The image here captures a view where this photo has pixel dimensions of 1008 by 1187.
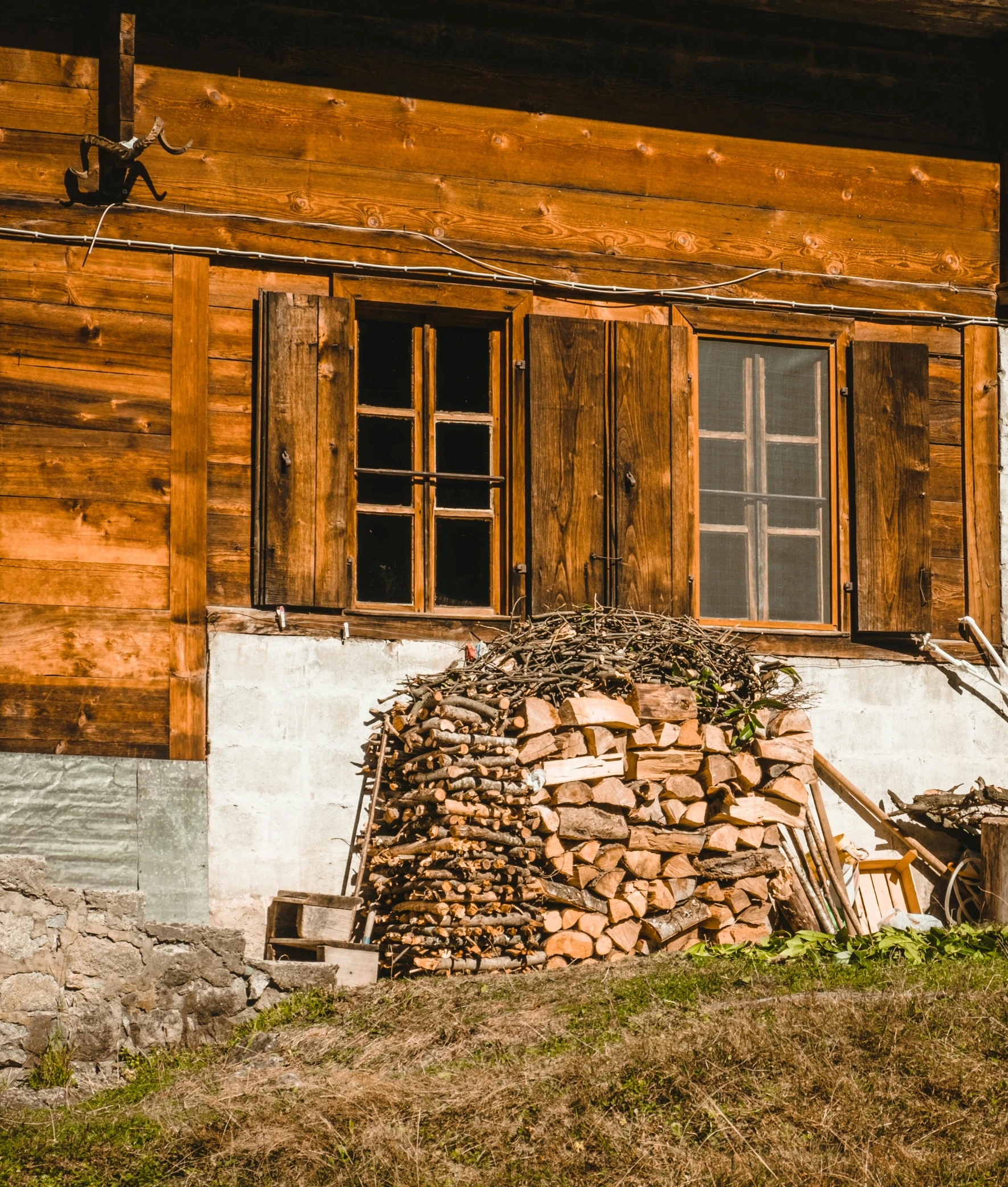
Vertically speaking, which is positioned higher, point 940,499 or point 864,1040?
point 940,499

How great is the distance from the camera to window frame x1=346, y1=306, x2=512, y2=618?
9148mm

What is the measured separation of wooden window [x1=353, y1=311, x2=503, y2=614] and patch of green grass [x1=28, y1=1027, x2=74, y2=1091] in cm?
290

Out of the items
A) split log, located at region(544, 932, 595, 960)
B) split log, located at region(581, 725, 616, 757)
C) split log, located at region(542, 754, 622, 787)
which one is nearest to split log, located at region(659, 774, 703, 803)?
split log, located at region(542, 754, 622, 787)

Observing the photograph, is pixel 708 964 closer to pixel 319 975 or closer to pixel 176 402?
pixel 319 975

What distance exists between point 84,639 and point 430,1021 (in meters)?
2.83

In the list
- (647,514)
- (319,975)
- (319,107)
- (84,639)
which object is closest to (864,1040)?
(319,975)

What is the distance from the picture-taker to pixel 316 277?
361 inches

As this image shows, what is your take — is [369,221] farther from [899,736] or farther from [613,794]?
[899,736]

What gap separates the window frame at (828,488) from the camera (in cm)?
962

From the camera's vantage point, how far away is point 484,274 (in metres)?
9.42

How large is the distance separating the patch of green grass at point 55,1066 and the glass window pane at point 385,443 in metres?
3.54

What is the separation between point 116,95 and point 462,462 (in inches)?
106

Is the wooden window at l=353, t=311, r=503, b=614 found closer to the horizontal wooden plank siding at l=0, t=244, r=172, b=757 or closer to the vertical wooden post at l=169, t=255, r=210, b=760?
the vertical wooden post at l=169, t=255, r=210, b=760

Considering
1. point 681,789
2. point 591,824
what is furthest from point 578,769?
point 681,789
